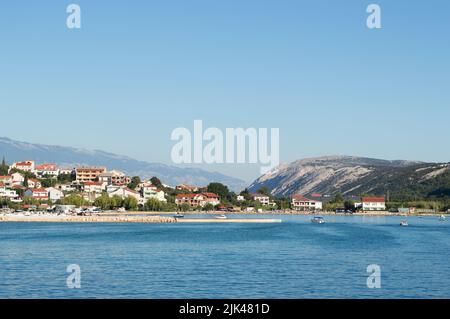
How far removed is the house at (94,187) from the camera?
12912 centimetres

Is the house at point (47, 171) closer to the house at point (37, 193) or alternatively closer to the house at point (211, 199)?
the house at point (37, 193)

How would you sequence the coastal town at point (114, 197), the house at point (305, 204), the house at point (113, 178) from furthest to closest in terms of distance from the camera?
1. the house at point (305, 204)
2. the house at point (113, 178)
3. the coastal town at point (114, 197)

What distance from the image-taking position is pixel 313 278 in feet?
87.1

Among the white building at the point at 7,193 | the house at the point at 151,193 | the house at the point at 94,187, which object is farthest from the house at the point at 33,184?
the house at the point at 151,193

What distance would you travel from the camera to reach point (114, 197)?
113m

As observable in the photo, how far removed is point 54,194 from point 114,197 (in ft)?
44.5

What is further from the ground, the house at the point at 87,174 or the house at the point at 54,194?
the house at the point at 87,174

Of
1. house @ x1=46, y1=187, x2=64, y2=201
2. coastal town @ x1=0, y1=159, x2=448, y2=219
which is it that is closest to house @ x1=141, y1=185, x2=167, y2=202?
coastal town @ x1=0, y1=159, x2=448, y2=219

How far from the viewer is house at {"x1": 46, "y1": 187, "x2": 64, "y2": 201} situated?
391ft

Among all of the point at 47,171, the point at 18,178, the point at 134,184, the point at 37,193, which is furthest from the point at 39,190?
the point at 47,171

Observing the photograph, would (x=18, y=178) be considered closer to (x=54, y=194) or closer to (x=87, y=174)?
(x=54, y=194)
